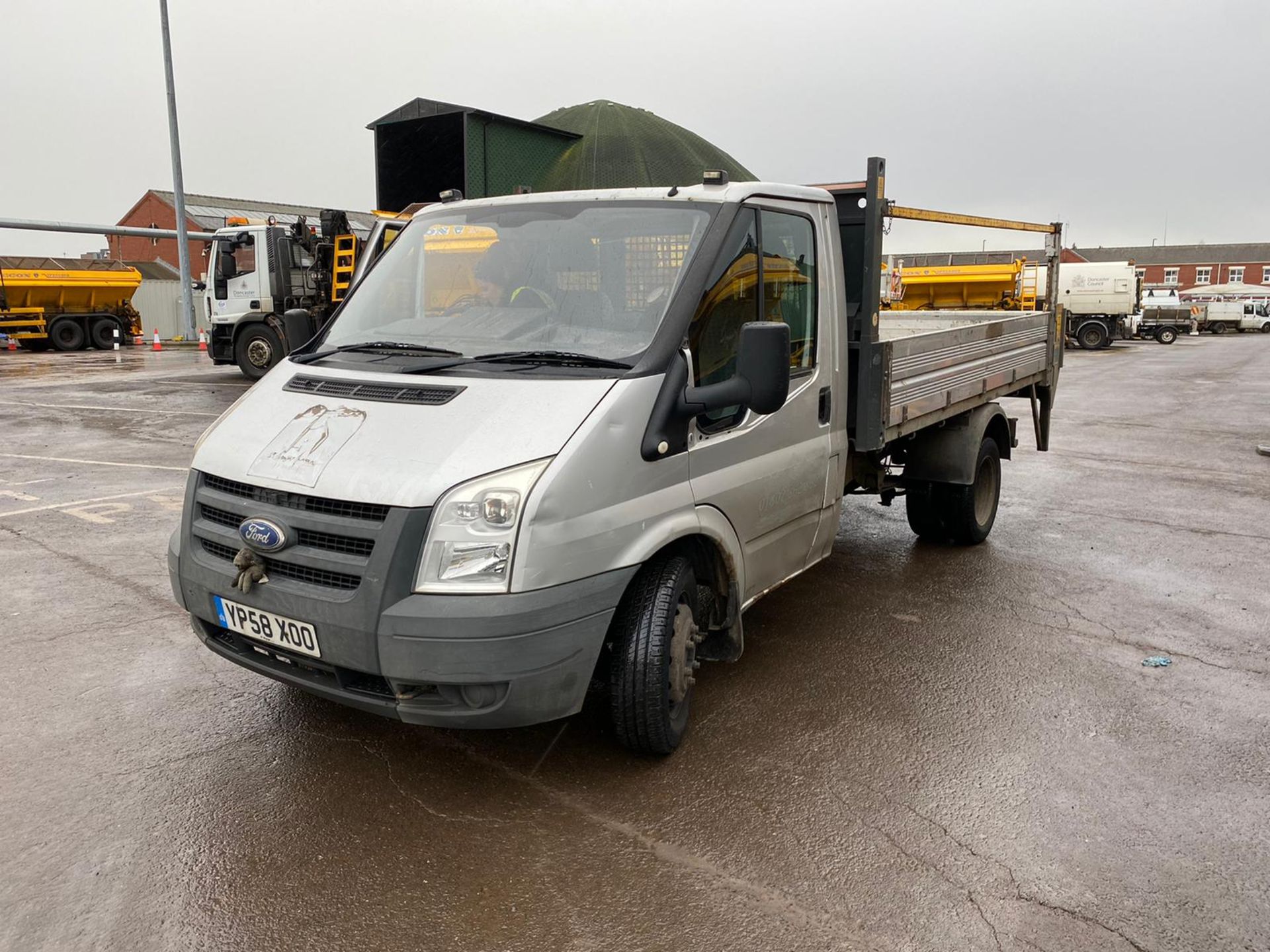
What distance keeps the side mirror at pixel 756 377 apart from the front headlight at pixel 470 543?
0.86 metres

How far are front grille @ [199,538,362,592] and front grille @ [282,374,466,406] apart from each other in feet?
2.16

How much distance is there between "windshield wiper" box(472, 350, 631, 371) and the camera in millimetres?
3477

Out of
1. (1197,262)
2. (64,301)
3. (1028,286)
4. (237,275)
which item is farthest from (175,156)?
(1197,262)

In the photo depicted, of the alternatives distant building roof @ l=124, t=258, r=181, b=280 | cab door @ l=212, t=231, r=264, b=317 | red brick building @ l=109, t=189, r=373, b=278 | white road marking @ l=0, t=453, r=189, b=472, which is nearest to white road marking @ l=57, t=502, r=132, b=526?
white road marking @ l=0, t=453, r=189, b=472

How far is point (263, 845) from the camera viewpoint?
314 cm

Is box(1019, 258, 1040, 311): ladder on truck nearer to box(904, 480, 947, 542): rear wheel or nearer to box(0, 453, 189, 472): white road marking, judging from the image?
box(904, 480, 947, 542): rear wheel

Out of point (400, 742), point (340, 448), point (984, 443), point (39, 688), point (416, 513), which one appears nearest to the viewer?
point (416, 513)

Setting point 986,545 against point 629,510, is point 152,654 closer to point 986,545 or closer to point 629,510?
point 629,510

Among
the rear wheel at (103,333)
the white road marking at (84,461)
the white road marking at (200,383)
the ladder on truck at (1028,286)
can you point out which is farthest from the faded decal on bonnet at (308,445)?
the rear wheel at (103,333)

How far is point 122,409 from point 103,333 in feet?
53.2

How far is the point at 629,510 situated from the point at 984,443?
13.6 feet

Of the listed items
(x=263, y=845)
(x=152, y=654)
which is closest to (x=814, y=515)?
(x=263, y=845)

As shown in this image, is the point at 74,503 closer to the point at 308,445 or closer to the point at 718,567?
the point at 308,445

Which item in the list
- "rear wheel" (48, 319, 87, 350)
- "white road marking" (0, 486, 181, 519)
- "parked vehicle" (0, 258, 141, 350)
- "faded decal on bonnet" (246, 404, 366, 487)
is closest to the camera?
"faded decal on bonnet" (246, 404, 366, 487)
